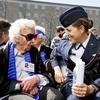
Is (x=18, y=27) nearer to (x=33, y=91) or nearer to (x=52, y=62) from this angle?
(x=52, y=62)

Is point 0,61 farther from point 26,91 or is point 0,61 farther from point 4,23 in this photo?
point 4,23

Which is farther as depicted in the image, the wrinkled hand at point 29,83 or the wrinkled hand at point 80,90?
the wrinkled hand at point 29,83

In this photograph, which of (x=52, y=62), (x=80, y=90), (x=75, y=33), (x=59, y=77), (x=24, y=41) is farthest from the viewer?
(x=52, y=62)

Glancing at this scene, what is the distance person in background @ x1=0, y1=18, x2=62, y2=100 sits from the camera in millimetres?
4664

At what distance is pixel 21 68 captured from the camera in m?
4.80

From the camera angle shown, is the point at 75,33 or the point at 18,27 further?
the point at 18,27

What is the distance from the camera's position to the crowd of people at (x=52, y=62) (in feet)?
15.0

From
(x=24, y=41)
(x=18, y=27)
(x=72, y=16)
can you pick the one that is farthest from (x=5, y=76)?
(x=72, y=16)

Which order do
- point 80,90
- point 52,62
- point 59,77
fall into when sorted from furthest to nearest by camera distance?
point 52,62 < point 59,77 < point 80,90

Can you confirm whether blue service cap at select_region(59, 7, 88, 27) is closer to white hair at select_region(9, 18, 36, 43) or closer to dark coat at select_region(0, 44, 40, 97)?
white hair at select_region(9, 18, 36, 43)

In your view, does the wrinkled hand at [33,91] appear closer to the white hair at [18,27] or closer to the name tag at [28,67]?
the name tag at [28,67]

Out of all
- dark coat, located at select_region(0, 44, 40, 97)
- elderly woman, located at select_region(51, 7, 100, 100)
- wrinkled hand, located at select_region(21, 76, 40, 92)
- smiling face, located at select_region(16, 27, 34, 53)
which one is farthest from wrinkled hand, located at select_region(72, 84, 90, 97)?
smiling face, located at select_region(16, 27, 34, 53)

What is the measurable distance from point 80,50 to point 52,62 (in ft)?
1.66

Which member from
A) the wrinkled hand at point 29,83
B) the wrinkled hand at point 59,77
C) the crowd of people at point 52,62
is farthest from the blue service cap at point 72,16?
the wrinkled hand at point 29,83
